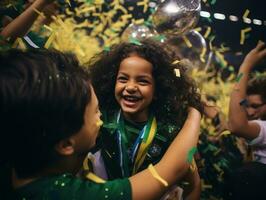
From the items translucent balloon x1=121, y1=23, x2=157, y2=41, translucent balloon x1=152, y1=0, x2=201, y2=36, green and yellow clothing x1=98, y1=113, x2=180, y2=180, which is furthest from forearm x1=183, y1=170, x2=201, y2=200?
translucent balloon x1=121, y1=23, x2=157, y2=41

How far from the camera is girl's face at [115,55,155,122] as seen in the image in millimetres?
1968

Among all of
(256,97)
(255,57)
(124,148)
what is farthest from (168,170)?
(256,97)

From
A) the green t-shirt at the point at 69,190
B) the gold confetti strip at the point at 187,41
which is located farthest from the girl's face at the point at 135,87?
the gold confetti strip at the point at 187,41

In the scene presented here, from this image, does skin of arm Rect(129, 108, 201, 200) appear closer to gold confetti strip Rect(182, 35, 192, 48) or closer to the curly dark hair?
the curly dark hair

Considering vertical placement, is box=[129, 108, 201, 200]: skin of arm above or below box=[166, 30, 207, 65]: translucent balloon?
above

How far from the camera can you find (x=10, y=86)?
3.61 ft

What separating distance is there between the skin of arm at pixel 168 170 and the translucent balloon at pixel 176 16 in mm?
1197

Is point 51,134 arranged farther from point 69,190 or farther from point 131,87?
point 131,87

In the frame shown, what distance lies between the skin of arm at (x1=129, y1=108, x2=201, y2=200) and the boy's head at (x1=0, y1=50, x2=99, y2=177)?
244mm

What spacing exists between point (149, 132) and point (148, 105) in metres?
0.25

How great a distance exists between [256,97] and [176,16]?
1060mm

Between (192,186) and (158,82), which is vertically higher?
(158,82)

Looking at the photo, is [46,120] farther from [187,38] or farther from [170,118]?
[187,38]

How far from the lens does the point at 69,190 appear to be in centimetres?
114
